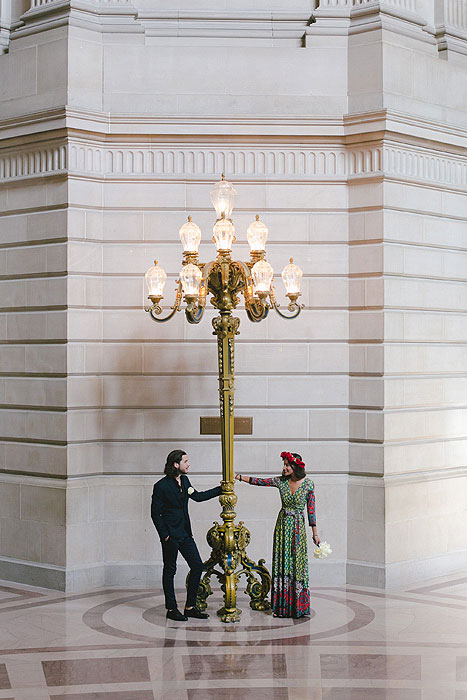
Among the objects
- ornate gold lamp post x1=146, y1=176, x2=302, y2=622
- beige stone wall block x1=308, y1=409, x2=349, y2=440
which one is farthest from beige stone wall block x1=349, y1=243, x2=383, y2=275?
ornate gold lamp post x1=146, y1=176, x2=302, y2=622

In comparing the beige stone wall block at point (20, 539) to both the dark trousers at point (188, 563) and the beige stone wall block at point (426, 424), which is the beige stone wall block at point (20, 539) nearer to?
the dark trousers at point (188, 563)

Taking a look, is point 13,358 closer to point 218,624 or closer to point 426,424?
point 218,624

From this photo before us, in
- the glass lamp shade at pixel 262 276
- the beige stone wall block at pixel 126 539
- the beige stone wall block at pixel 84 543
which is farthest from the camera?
the beige stone wall block at pixel 126 539

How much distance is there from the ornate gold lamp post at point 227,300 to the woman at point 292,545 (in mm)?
379

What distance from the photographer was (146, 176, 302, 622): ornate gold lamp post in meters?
11.1

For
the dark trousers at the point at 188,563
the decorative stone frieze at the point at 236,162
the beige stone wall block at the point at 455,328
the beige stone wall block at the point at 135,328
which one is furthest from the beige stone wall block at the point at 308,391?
the dark trousers at the point at 188,563

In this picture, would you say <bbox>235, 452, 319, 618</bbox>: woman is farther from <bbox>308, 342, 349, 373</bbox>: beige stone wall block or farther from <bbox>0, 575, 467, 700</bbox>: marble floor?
<bbox>308, 342, 349, 373</bbox>: beige stone wall block

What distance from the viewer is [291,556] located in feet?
37.0

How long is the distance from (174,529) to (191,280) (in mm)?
2700

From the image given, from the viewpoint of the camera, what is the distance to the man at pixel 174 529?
1116cm

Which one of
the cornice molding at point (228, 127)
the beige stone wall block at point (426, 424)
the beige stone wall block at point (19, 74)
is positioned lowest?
the beige stone wall block at point (426, 424)

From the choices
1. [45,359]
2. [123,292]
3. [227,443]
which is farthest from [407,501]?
[45,359]

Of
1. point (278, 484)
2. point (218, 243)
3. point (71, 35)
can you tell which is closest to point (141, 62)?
point (71, 35)

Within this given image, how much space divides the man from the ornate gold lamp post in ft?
0.85
